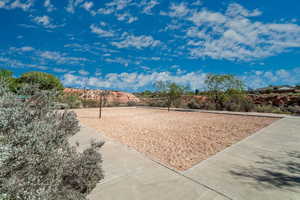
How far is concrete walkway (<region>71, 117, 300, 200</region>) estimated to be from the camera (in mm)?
2008

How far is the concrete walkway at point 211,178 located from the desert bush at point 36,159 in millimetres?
480

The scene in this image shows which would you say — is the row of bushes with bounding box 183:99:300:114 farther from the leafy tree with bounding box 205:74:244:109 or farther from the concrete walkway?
the concrete walkway

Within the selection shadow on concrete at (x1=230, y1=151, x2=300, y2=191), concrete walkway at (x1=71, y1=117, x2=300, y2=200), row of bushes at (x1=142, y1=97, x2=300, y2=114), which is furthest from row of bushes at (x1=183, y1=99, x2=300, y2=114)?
shadow on concrete at (x1=230, y1=151, x2=300, y2=191)

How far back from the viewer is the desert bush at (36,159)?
112cm

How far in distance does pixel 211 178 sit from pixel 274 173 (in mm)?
1276

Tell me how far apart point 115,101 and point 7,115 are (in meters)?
21.4

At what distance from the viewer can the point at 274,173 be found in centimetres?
262

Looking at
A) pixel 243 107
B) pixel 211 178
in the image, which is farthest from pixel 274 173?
pixel 243 107

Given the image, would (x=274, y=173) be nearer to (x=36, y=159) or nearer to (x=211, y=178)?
(x=211, y=178)

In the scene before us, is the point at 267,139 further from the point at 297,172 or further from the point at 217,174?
the point at 217,174

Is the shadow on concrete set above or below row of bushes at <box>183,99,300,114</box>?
below

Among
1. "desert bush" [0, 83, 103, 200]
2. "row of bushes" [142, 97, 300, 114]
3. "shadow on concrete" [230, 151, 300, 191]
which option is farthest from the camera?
"row of bushes" [142, 97, 300, 114]

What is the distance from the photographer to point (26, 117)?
5.73 feet

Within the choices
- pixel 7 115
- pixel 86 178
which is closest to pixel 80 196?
pixel 86 178
